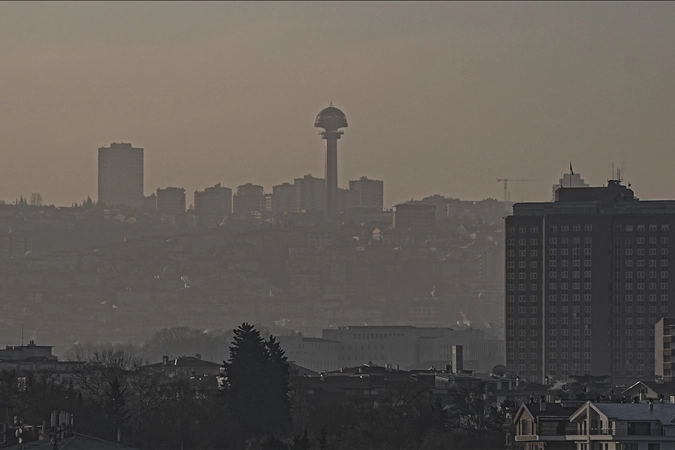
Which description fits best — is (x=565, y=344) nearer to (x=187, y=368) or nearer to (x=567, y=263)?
Result: (x=567, y=263)

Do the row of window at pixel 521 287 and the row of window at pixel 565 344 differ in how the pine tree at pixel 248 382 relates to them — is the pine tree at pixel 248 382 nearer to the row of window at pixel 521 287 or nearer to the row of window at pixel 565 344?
the row of window at pixel 565 344

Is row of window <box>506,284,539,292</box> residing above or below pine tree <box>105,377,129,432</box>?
above

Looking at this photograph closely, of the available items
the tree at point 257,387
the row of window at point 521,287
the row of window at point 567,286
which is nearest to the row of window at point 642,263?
the row of window at point 567,286

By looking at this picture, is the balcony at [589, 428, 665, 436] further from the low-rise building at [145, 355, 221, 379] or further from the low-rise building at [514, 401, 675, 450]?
the low-rise building at [145, 355, 221, 379]

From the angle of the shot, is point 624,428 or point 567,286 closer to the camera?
point 624,428

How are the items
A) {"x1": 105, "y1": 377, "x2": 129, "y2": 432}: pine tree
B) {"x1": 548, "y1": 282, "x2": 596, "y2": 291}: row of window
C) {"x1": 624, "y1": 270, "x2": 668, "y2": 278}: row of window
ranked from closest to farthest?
{"x1": 105, "y1": 377, "x2": 129, "y2": 432}: pine tree
{"x1": 548, "y1": 282, "x2": 596, "y2": 291}: row of window
{"x1": 624, "y1": 270, "x2": 668, "y2": 278}: row of window

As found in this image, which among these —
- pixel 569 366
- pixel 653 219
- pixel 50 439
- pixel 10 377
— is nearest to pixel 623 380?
pixel 569 366

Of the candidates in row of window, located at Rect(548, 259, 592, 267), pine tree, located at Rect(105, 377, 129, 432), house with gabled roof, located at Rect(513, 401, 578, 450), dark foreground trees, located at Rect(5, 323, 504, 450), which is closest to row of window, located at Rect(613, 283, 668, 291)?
row of window, located at Rect(548, 259, 592, 267)

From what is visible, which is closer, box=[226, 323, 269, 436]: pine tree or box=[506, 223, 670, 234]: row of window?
box=[226, 323, 269, 436]: pine tree

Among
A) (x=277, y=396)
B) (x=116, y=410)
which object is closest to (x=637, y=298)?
(x=277, y=396)
